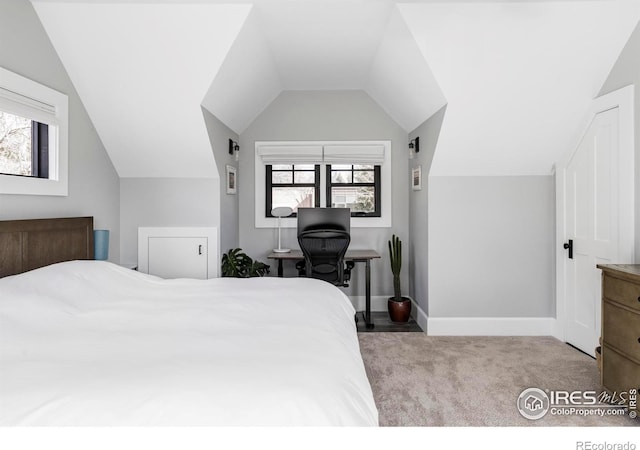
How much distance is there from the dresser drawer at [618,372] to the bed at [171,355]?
1.61 metres

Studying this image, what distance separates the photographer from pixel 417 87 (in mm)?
3447

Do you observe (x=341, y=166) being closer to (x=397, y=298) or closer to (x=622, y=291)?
(x=397, y=298)

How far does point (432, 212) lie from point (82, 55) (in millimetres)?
3283

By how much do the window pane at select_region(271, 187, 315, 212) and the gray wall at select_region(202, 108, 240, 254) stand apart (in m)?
0.52

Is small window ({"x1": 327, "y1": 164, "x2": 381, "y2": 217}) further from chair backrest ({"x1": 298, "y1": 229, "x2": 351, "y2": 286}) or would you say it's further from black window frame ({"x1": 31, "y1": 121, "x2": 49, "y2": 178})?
black window frame ({"x1": 31, "y1": 121, "x2": 49, "y2": 178})

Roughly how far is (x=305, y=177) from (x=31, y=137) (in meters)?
2.80

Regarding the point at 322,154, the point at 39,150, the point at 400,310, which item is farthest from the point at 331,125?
the point at 39,150

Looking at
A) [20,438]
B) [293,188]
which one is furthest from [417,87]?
[20,438]

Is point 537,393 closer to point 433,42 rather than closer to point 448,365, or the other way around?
point 448,365

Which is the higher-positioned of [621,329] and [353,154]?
[353,154]

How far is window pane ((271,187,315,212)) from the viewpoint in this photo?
186 inches

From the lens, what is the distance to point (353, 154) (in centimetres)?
451

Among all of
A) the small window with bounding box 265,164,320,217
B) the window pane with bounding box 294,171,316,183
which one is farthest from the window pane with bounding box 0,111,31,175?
the window pane with bounding box 294,171,316,183

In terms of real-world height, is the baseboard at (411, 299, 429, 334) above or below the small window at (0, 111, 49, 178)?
below
